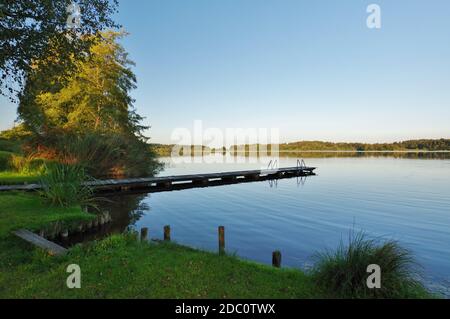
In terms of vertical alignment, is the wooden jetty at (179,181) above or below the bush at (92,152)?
below

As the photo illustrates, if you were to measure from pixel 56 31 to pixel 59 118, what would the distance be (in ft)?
80.8

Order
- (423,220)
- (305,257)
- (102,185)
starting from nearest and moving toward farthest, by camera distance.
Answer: (305,257), (423,220), (102,185)

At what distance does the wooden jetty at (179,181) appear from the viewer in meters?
20.9

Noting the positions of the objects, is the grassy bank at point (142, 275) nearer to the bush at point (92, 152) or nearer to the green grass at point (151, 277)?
the green grass at point (151, 277)

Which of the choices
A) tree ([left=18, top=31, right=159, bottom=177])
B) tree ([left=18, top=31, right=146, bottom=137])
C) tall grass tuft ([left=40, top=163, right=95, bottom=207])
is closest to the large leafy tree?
tall grass tuft ([left=40, top=163, right=95, bottom=207])

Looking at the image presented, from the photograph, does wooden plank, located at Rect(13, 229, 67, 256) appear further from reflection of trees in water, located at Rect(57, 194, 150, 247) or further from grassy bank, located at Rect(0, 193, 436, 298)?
reflection of trees in water, located at Rect(57, 194, 150, 247)

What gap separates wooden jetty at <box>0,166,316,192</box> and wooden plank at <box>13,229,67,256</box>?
320 inches

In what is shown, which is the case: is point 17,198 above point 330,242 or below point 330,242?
above

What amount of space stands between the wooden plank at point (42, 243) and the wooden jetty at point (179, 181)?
8.13 meters

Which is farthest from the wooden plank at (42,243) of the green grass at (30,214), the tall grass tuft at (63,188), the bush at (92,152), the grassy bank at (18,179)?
the bush at (92,152)

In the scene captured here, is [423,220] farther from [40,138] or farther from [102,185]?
[40,138]

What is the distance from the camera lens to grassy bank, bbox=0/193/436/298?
5227 millimetres

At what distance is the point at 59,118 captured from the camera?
110 ft
